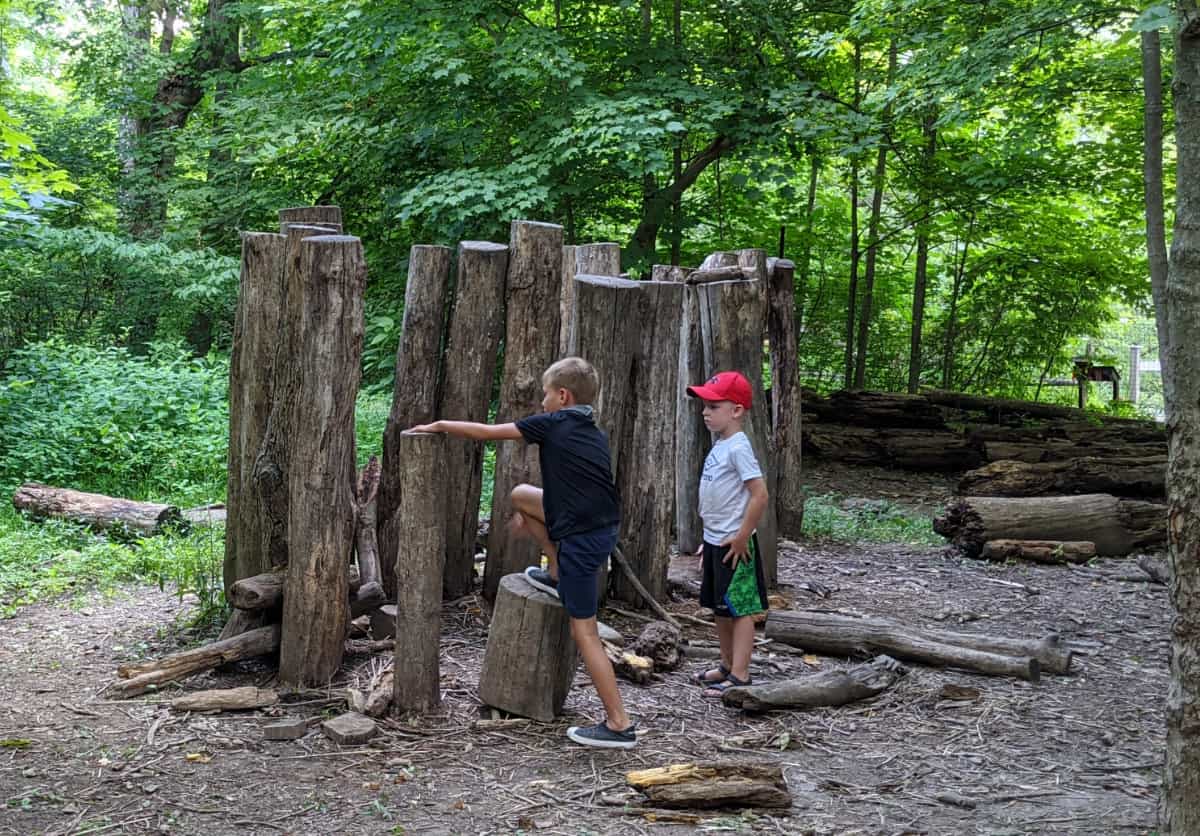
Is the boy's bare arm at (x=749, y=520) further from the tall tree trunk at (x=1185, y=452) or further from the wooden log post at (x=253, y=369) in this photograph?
the wooden log post at (x=253, y=369)

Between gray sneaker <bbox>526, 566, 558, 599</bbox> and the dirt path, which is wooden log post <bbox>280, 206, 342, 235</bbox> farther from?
gray sneaker <bbox>526, 566, 558, 599</bbox>

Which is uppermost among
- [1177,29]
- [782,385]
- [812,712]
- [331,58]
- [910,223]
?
[331,58]

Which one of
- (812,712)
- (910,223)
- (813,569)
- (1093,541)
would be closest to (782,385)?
(813,569)

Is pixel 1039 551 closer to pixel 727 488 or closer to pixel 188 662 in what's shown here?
pixel 727 488

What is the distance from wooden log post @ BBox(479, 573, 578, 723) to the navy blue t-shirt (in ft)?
1.19

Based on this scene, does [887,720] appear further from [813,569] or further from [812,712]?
[813,569]

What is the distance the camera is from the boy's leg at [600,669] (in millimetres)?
4199

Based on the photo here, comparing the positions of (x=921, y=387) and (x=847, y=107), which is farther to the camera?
(x=921, y=387)

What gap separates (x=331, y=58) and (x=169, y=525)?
5583mm

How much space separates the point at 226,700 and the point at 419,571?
106 centimetres

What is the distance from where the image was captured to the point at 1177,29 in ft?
9.65

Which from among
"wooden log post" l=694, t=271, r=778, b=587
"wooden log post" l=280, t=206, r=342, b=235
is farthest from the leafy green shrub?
"wooden log post" l=694, t=271, r=778, b=587

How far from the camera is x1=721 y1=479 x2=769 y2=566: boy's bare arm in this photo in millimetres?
4820

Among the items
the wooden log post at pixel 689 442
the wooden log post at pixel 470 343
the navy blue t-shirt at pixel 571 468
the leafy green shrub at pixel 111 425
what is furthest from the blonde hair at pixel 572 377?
the leafy green shrub at pixel 111 425
